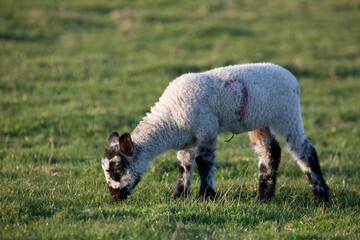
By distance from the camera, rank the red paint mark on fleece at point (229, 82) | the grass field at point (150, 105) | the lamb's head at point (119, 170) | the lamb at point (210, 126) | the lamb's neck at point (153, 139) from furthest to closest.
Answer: the red paint mark on fleece at point (229, 82) < the lamb's neck at point (153, 139) < the lamb at point (210, 126) < the lamb's head at point (119, 170) < the grass field at point (150, 105)

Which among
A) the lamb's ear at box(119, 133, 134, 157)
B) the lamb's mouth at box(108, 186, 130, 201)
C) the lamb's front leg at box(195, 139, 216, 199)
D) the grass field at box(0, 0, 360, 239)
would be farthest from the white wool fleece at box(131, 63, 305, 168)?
the grass field at box(0, 0, 360, 239)

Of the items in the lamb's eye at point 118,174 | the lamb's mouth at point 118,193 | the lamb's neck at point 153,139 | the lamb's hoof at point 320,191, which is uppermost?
the lamb's neck at point 153,139

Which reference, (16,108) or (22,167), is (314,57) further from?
(22,167)

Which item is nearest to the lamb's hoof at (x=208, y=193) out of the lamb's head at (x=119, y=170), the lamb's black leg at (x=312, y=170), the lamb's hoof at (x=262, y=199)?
the lamb's hoof at (x=262, y=199)

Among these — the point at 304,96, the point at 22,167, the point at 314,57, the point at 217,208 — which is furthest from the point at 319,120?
the point at 22,167

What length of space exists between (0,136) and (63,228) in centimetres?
555

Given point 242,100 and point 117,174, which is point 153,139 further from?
point 242,100

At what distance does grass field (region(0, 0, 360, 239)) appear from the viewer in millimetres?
5477

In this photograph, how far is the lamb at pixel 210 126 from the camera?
6328 mm

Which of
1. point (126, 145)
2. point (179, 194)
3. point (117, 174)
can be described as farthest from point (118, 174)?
point (179, 194)

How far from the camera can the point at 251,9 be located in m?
23.2

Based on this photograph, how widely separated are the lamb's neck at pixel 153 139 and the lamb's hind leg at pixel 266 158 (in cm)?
160

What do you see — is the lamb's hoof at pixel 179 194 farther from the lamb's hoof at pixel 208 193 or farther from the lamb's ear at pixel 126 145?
the lamb's ear at pixel 126 145

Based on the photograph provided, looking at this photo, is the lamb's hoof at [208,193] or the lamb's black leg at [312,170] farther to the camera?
the lamb's black leg at [312,170]
